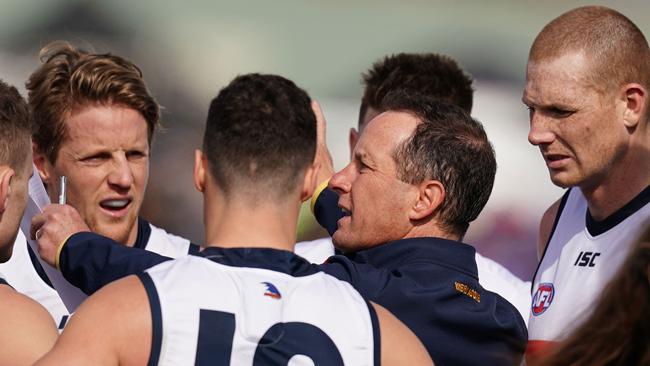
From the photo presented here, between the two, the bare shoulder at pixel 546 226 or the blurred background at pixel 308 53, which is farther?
the blurred background at pixel 308 53

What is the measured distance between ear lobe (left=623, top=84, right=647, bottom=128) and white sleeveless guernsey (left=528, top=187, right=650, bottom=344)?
0.31 metres

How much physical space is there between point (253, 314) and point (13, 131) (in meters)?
1.25

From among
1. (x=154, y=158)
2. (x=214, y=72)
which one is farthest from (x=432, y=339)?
(x=214, y=72)

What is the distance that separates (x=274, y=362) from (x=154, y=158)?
719cm

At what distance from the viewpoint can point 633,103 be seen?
15.6 ft

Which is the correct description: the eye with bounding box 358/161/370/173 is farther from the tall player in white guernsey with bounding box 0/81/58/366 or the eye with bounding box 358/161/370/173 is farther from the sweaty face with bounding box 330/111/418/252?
the tall player in white guernsey with bounding box 0/81/58/366

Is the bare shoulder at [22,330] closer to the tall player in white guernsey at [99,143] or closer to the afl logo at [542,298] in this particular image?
the tall player in white guernsey at [99,143]

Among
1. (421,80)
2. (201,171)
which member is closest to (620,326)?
(201,171)

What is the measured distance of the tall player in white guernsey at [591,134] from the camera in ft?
15.6

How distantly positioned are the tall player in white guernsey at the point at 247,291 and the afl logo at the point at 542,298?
5.48ft

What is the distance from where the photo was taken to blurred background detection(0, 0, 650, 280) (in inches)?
404

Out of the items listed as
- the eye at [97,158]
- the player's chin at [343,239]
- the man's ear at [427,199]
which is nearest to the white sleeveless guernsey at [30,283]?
the eye at [97,158]

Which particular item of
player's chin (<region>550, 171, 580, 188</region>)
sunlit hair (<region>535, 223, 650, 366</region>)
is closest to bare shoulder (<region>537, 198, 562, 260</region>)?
player's chin (<region>550, 171, 580, 188</region>)

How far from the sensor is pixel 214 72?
12.1m
